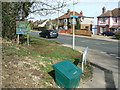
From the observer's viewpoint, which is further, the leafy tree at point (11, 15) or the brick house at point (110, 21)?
the brick house at point (110, 21)

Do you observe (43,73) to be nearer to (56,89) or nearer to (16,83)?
(56,89)

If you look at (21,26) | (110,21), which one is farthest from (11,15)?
(110,21)

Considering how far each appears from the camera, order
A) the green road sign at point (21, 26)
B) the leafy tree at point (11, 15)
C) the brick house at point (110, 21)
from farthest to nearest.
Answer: the brick house at point (110, 21) → the green road sign at point (21, 26) → the leafy tree at point (11, 15)

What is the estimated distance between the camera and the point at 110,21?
4419 cm

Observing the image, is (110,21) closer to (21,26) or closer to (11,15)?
(21,26)

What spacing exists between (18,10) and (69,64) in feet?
21.0

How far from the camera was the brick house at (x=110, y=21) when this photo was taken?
143 ft

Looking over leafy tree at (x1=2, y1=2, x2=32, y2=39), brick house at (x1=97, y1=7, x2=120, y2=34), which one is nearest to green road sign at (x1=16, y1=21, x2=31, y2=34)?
leafy tree at (x1=2, y1=2, x2=32, y2=39)

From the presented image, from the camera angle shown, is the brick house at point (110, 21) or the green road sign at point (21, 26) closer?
the green road sign at point (21, 26)

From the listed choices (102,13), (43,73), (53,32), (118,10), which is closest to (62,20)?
(102,13)

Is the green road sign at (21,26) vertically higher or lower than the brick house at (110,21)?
lower

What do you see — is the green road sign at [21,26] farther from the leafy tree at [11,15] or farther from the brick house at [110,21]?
the brick house at [110,21]

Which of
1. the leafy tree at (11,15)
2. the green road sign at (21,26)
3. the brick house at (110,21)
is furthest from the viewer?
the brick house at (110,21)

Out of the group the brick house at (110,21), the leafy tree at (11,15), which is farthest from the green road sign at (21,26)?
the brick house at (110,21)
